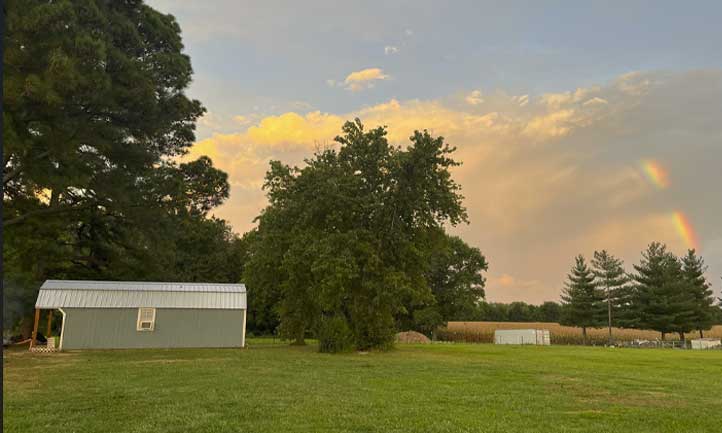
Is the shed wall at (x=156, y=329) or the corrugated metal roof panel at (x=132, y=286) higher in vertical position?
the corrugated metal roof panel at (x=132, y=286)

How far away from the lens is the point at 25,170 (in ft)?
67.1

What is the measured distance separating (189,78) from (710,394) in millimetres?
23557

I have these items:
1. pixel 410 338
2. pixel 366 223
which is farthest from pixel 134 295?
pixel 410 338

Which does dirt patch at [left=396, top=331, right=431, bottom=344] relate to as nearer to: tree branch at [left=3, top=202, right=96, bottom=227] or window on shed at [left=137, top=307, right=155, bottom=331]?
window on shed at [left=137, top=307, right=155, bottom=331]

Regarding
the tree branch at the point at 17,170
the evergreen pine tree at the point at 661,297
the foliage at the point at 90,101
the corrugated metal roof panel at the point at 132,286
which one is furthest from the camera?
the evergreen pine tree at the point at 661,297

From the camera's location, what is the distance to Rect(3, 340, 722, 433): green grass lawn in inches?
346

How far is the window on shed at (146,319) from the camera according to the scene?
31.0 m

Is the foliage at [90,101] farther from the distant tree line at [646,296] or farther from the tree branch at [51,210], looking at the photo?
the distant tree line at [646,296]

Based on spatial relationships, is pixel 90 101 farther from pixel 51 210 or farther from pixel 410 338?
pixel 410 338

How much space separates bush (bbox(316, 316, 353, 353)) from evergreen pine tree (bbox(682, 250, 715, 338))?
189 feet

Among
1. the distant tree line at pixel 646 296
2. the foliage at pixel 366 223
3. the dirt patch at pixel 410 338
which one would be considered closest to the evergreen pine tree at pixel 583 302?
the distant tree line at pixel 646 296

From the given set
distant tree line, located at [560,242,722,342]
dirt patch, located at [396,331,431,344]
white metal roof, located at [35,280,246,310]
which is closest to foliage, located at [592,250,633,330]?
distant tree line, located at [560,242,722,342]

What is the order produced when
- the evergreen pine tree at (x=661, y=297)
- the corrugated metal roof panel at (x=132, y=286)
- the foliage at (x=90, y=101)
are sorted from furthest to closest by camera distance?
the evergreen pine tree at (x=661, y=297) → the corrugated metal roof panel at (x=132, y=286) → the foliage at (x=90, y=101)

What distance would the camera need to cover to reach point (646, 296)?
68438 mm
